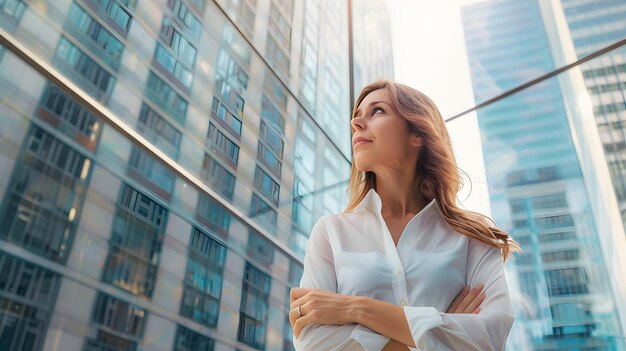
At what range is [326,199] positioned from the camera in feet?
9.81

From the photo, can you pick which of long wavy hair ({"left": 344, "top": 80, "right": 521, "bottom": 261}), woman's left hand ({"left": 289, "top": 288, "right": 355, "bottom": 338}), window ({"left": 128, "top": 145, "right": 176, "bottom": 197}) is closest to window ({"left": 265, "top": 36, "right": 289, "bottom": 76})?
window ({"left": 128, "top": 145, "right": 176, "bottom": 197})

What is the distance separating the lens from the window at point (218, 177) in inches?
79.7

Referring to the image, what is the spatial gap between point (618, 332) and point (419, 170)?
1.53 metres

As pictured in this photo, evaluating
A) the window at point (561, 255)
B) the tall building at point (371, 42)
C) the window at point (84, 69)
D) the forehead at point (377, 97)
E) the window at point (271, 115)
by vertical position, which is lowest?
the window at point (561, 255)

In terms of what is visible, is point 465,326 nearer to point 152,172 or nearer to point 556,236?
point 152,172

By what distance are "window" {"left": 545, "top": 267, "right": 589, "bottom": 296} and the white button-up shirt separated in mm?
1541

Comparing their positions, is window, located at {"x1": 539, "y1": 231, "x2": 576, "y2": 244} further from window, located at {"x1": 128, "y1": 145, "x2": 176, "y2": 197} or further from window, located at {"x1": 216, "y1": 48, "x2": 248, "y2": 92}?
window, located at {"x1": 128, "y1": 145, "x2": 176, "y2": 197}

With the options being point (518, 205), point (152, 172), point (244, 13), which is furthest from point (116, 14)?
point (518, 205)

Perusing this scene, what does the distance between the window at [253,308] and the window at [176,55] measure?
2.59 feet

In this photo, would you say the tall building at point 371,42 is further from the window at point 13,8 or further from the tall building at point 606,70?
the window at point 13,8

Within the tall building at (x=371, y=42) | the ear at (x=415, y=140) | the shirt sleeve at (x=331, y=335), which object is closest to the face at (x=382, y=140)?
the ear at (x=415, y=140)

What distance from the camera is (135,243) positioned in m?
1.62

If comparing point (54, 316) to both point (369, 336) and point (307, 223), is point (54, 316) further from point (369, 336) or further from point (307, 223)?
point (307, 223)

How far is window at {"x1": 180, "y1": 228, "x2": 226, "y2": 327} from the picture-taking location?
1763 mm
